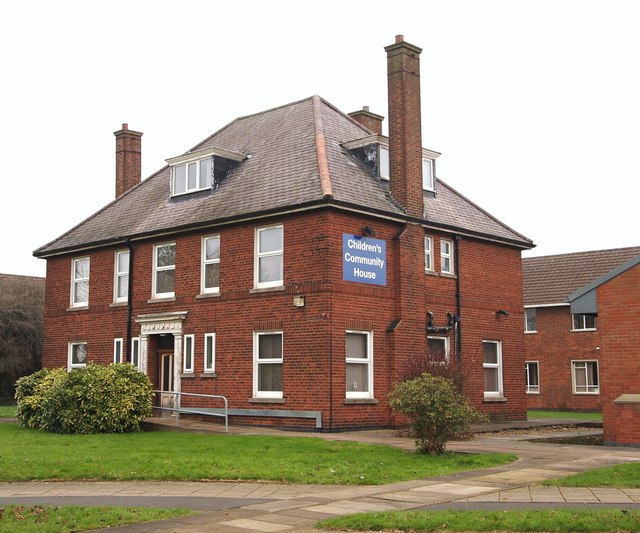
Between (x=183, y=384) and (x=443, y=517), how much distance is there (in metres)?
16.7

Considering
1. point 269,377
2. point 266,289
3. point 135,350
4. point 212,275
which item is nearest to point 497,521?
point 269,377

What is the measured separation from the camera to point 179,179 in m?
28.3

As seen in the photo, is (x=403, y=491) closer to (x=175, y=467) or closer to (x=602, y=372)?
(x=175, y=467)

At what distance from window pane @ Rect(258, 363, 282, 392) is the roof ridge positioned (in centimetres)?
504

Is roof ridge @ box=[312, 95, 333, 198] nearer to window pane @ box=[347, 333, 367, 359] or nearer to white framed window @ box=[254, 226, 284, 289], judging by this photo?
white framed window @ box=[254, 226, 284, 289]

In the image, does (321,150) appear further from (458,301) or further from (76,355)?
(76,355)

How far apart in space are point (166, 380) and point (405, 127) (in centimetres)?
1100

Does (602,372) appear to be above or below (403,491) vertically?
above

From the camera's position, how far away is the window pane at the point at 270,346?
23609 mm

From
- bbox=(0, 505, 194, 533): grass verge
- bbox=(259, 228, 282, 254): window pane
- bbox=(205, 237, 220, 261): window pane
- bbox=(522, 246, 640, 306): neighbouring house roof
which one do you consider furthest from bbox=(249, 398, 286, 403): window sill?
bbox=(522, 246, 640, 306): neighbouring house roof

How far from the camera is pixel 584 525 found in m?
9.39

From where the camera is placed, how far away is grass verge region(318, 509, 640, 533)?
30.9ft

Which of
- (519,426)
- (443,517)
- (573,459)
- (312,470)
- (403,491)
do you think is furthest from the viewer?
(519,426)

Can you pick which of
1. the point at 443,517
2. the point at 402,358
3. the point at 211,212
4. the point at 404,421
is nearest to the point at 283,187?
the point at 211,212
